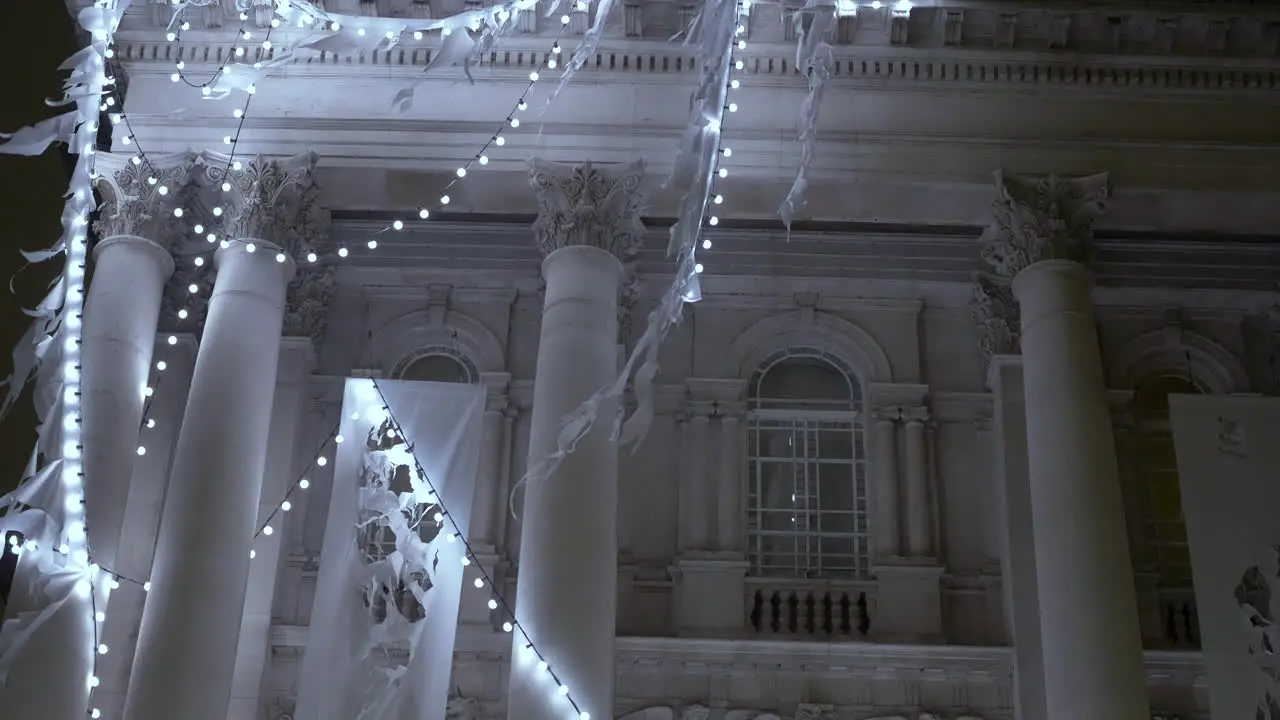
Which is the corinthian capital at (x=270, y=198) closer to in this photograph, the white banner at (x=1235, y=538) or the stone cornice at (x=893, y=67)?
the stone cornice at (x=893, y=67)

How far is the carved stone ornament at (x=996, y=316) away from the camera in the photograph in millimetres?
16109

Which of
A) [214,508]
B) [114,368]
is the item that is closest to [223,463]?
[214,508]

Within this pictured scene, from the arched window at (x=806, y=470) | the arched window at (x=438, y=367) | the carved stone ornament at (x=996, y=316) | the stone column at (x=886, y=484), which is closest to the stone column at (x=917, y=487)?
the stone column at (x=886, y=484)

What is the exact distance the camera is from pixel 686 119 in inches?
589

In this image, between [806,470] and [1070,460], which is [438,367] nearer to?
[806,470]

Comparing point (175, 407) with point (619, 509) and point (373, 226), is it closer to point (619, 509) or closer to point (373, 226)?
point (373, 226)

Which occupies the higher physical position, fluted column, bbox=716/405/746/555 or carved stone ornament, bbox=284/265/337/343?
carved stone ornament, bbox=284/265/337/343

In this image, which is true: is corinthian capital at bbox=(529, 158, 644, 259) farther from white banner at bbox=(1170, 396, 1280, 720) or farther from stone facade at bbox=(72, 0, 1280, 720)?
white banner at bbox=(1170, 396, 1280, 720)

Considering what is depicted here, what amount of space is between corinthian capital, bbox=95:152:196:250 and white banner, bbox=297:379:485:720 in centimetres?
253

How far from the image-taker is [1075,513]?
13.2 metres

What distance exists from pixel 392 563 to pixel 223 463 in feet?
5.46

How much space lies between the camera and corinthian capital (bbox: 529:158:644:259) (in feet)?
47.5

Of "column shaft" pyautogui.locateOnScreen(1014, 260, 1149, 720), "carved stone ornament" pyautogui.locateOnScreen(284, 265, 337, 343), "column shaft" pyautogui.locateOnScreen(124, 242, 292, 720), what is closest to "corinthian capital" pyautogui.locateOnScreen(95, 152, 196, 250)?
"column shaft" pyautogui.locateOnScreen(124, 242, 292, 720)

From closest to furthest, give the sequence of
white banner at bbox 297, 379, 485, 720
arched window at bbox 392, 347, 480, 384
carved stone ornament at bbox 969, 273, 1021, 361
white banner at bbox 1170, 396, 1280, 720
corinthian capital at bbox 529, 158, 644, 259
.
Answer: white banner at bbox 297, 379, 485, 720 < white banner at bbox 1170, 396, 1280, 720 < corinthian capital at bbox 529, 158, 644, 259 < carved stone ornament at bbox 969, 273, 1021, 361 < arched window at bbox 392, 347, 480, 384
